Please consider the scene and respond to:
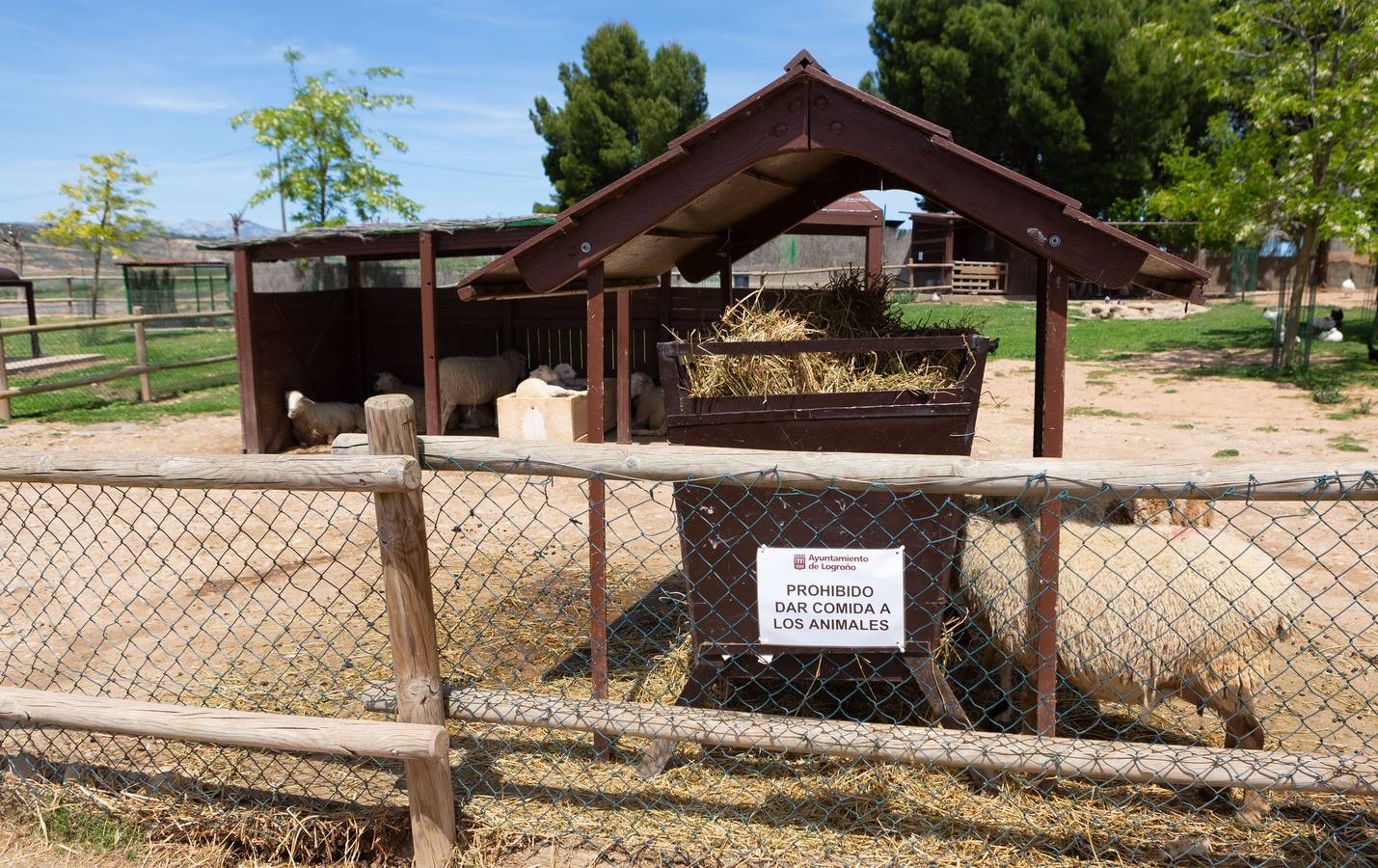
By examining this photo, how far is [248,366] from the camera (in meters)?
10.7

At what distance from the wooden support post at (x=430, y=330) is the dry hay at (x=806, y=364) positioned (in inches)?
263

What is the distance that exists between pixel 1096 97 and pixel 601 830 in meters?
33.5

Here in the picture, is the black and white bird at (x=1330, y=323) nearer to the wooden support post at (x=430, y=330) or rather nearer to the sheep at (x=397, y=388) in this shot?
the sheep at (x=397, y=388)

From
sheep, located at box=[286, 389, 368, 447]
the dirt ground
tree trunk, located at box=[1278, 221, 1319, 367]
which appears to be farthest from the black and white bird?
sheep, located at box=[286, 389, 368, 447]

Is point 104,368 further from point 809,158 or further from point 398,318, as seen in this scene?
point 809,158

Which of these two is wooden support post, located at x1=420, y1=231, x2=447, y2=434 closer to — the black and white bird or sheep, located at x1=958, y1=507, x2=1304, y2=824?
sheep, located at x1=958, y1=507, x2=1304, y2=824

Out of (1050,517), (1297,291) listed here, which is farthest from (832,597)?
(1297,291)

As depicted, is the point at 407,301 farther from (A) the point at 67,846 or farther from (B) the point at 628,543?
(A) the point at 67,846

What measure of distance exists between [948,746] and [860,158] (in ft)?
6.42

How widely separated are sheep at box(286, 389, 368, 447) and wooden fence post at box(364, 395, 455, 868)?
28.7 feet

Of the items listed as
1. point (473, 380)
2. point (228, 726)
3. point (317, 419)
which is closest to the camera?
point (228, 726)

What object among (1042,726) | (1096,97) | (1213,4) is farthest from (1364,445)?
(1213,4)

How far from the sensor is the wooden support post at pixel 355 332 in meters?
12.9

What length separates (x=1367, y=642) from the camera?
Answer: 4695mm
